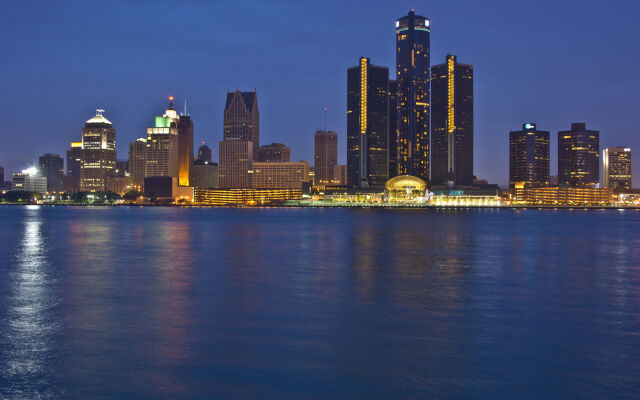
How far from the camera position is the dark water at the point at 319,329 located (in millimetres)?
17328

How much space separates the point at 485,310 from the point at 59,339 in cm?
1962

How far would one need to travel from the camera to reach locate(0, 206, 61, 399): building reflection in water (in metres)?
17.0

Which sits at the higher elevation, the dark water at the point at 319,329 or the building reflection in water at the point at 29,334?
the building reflection in water at the point at 29,334

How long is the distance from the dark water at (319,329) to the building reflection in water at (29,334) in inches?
3.4

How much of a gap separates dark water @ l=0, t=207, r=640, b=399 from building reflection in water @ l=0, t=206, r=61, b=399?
9 cm

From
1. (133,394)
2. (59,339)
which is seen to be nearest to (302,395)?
(133,394)

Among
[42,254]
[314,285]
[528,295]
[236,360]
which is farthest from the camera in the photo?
[42,254]

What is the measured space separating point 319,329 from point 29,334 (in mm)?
11990

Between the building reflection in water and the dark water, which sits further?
the dark water

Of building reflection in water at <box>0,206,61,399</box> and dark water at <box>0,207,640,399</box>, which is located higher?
building reflection in water at <box>0,206,61,399</box>

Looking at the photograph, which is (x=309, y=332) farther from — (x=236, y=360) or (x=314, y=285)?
(x=314, y=285)

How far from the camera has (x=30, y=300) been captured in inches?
1214

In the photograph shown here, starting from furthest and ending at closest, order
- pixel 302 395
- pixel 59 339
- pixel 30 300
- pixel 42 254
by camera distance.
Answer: pixel 42 254, pixel 30 300, pixel 59 339, pixel 302 395

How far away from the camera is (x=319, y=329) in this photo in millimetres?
24219
